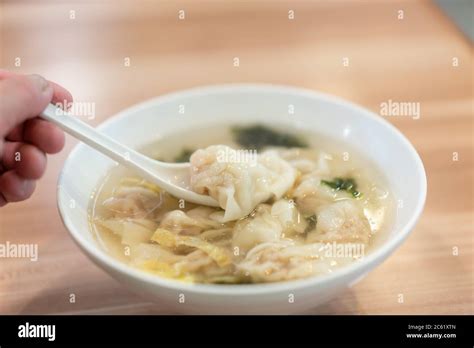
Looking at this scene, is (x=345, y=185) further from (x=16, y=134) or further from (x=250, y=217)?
(x=16, y=134)

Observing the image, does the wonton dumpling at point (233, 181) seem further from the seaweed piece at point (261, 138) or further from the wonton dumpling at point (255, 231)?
the seaweed piece at point (261, 138)

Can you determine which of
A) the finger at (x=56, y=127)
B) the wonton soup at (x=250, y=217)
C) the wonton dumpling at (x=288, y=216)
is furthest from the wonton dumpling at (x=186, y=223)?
the finger at (x=56, y=127)

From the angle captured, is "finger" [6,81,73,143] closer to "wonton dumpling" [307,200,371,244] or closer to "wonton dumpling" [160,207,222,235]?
"wonton dumpling" [160,207,222,235]

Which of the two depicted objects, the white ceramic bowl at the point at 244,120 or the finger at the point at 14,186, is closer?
the white ceramic bowl at the point at 244,120

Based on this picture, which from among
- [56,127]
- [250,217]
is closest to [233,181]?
[250,217]

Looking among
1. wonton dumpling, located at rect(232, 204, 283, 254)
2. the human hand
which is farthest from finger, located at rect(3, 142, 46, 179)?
wonton dumpling, located at rect(232, 204, 283, 254)
